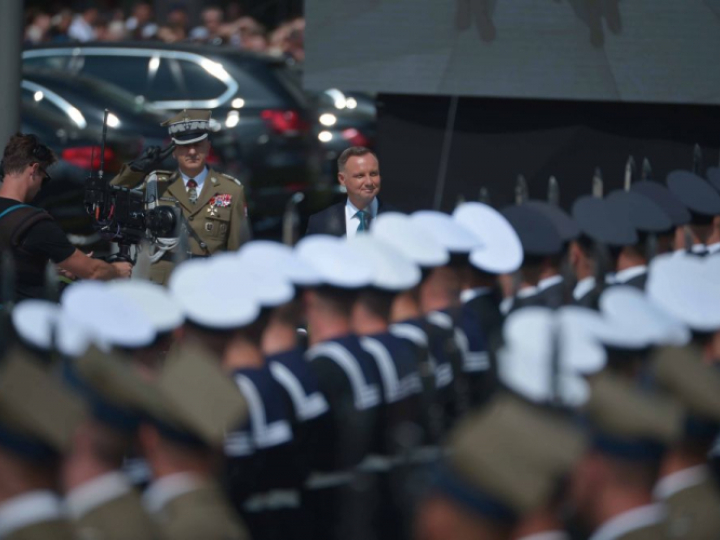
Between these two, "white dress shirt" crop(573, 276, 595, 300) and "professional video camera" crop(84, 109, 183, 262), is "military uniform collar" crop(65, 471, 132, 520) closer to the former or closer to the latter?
"white dress shirt" crop(573, 276, 595, 300)

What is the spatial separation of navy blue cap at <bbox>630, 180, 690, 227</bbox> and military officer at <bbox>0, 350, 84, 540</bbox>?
3.81 meters

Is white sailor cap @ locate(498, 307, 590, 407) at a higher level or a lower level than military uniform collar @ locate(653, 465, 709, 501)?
higher

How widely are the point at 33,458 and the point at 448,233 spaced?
2336 millimetres

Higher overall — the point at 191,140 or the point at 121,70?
the point at 191,140

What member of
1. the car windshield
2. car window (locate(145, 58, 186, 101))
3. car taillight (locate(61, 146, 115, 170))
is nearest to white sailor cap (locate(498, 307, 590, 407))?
car taillight (locate(61, 146, 115, 170))

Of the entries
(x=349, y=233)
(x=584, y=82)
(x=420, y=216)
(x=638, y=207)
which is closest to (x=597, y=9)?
(x=584, y=82)

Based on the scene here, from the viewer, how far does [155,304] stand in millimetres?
4535

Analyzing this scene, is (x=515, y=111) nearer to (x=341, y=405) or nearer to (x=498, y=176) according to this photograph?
(x=498, y=176)

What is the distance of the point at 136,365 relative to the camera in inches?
172

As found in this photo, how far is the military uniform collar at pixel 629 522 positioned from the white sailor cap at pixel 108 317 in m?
1.40

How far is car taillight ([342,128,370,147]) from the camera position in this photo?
13305 mm

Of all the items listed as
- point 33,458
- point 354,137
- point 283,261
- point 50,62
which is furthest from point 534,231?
point 50,62

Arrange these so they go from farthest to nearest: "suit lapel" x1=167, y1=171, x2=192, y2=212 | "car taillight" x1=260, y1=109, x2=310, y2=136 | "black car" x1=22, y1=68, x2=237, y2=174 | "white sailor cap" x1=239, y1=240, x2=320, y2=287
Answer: "car taillight" x1=260, y1=109, x2=310, y2=136, "black car" x1=22, y1=68, x2=237, y2=174, "suit lapel" x1=167, y1=171, x2=192, y2=212, "white sailor cap" x1=239, y1=240, x2=320, y2=287

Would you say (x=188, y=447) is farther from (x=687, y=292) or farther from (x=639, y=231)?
(x=639, y=231)
